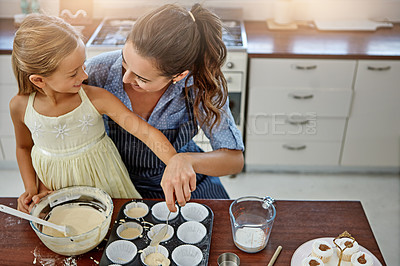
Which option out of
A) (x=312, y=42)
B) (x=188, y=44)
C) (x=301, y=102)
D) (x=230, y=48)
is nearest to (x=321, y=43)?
(x=312, y=42)

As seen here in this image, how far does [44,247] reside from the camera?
3.87 feet

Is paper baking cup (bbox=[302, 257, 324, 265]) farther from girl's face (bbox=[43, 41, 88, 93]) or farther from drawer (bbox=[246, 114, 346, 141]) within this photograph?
drawer (bbox=[246, 114, 346, 141])

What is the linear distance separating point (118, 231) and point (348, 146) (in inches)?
75.2

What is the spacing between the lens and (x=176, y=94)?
1484 millimetres

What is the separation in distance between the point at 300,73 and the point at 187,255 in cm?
156

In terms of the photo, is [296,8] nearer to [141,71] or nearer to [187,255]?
[141,71]

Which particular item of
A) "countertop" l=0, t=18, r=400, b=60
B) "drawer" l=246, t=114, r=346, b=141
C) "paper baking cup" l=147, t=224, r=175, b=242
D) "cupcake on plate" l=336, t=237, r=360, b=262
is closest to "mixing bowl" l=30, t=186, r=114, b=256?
"paper baking cup" l=147, t=224, r=175, b=242

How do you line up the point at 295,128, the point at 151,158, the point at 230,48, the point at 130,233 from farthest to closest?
the point at 295,128 → the point at 230,48 → the point at 151,158 → the point at 130,233

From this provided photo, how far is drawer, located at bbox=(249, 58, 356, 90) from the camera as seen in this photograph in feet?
7.81

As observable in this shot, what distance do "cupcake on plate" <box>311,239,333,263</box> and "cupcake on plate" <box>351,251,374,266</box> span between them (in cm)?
6

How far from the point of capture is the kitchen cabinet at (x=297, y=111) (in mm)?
2410

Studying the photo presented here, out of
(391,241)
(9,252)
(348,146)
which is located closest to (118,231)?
(9,252)

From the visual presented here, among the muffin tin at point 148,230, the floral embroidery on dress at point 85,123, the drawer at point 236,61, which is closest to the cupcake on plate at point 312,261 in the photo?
the muffin tin at point 148,230

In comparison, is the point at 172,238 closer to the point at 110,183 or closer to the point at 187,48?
the point at 110,183
